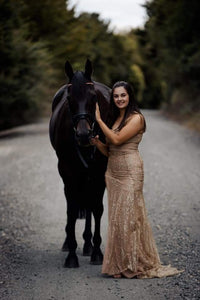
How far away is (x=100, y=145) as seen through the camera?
5.01m

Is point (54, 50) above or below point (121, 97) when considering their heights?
above

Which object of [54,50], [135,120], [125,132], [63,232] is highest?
[54,50]

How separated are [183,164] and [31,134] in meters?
9.70

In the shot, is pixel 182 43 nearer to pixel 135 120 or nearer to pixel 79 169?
pixel 79 169

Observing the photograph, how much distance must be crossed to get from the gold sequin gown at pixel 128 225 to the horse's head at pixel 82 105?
0.37m

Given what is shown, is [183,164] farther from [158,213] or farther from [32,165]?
[158,213]

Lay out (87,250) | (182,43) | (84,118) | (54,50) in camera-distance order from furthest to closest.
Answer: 1. (54,50)
2. (182,43)
3. (87,250)
4. (84,118)

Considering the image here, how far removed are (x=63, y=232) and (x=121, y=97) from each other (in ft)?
9.16

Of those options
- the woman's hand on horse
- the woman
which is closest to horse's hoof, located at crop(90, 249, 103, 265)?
the woman

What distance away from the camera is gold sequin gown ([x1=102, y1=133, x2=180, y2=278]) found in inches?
188

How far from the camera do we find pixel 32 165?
1262cm

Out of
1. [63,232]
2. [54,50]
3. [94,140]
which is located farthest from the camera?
[54,50]

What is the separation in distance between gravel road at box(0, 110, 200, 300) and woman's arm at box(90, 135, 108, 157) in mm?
1225

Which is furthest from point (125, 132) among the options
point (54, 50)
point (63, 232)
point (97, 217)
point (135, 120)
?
point (54, 50)
